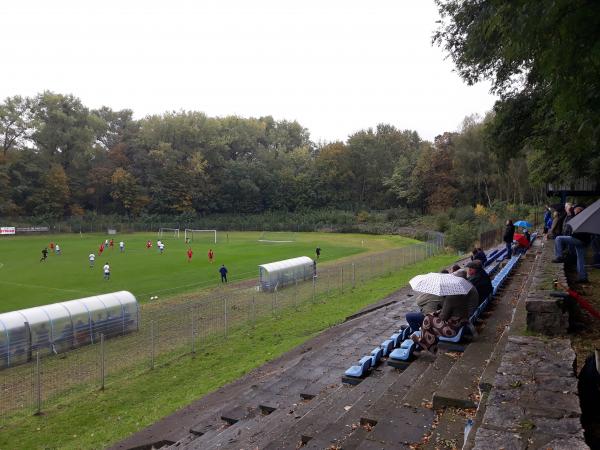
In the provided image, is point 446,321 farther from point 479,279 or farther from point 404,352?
point 479,279

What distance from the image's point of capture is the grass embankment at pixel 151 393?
10844 mm

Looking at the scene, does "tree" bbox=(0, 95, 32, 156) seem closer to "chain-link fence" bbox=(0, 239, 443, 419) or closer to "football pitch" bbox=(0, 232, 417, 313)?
"football pitch" bbox=(0, 232, 417, 313)

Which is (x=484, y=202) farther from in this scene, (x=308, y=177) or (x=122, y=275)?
(x=122, y=275)

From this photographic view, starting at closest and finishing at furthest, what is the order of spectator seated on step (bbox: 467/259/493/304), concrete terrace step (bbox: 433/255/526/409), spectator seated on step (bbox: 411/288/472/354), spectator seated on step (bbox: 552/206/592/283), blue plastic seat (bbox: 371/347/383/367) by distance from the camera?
concrete terrace step (bbox: 433/255/526/409)
spectator seated on step (bbox: 411/288/472/354)
blue plastic seat (bbox: 371/347/383/367)
spectator seated on step (bbox: 467/259/493/304)
spectator seated on step (bbox: 552/206/592/283)

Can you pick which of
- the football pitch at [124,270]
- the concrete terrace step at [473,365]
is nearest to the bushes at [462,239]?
the football pitch at [124,270]

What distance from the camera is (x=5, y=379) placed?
14758mm

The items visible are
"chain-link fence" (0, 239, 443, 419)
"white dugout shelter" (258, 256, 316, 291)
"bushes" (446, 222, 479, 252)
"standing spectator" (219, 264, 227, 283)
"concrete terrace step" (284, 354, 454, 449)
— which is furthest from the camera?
"bushes" (446, 222, 479, 252)

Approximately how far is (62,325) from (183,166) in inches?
3208

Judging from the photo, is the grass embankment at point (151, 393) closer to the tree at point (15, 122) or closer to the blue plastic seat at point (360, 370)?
the blue plastic seat at point (360, 370)

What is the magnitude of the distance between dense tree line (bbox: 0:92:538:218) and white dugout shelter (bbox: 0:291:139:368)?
218 feet

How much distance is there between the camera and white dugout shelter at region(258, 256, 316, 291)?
27062 millimetres

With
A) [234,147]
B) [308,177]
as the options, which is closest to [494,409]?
[308,177]

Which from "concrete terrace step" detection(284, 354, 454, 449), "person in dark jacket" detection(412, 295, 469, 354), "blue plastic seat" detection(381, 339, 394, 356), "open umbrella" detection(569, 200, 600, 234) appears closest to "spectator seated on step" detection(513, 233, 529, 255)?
"open umbrella" detection(569, 200, 600, 234)

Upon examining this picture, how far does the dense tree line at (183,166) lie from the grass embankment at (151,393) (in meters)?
65.5
